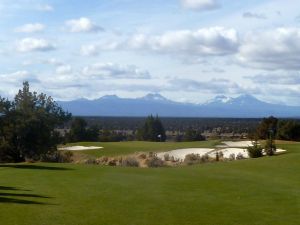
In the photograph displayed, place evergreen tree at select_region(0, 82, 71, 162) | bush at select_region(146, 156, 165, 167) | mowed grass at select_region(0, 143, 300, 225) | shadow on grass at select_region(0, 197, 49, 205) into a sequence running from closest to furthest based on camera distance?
mowed grass at select_region(0, 143, 300, 225)
shadow on grass at select_region(0, 197, 49, 205)
bush at select_region(146, 156, 165, 167)
evergreen tree at select_region(0, 82, 71, 162)

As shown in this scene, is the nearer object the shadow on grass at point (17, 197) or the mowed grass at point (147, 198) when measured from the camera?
the mowed grass at point (147, 198)

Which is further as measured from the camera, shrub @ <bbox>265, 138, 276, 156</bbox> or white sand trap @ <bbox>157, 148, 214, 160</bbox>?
white sand trap @ <bbox>157, 148, 214, 160</bbox>

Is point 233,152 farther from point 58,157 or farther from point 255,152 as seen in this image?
point 58,157

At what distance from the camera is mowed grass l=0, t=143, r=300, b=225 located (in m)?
12.9

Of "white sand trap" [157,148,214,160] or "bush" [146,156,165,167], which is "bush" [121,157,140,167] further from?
"white sand trap" [157,148,214,160]

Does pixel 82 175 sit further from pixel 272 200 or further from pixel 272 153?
pixel 272 153

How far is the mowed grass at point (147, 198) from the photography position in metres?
12.9

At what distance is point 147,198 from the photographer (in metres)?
16.0

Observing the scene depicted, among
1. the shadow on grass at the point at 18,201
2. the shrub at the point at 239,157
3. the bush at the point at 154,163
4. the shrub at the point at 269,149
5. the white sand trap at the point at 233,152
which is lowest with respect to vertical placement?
the bush at the point at 154,163

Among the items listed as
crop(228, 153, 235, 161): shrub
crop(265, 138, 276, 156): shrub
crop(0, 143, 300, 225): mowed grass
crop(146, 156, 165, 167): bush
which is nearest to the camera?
crop(0, 143, 300, 225): mowed grass

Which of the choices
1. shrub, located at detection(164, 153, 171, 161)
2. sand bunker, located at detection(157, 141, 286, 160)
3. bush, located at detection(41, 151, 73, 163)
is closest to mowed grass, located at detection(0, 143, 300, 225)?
shrub, located at detection(164, 153, 171, 161)

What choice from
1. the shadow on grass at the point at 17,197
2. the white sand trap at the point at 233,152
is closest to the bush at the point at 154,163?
the white sand trap at the point at 233,152

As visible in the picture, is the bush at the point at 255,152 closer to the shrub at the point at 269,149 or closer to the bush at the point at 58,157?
the shrub at the point at 269,149


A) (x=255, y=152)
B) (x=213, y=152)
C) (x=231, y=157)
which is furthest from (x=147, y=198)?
(x=213, y=152)
